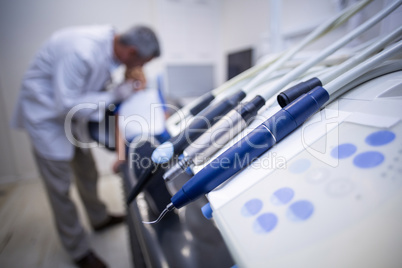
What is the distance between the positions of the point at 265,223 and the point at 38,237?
150 centimetres

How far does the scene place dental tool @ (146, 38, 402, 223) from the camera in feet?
0.76

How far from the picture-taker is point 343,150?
0.66 feet

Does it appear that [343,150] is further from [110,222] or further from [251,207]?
[110,222]

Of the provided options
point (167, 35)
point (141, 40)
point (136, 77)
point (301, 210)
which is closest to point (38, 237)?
point (136, 77)

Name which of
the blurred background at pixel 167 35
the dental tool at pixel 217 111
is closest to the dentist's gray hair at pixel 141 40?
the blurred background at pixel 167 35

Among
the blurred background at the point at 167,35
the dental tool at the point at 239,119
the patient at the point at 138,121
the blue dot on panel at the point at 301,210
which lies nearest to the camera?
the blue dot on panel at the point at 301,210

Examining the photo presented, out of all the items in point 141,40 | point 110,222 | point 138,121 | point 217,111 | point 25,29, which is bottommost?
point 110,222

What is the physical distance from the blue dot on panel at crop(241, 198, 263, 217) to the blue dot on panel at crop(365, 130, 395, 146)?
0.13 meters

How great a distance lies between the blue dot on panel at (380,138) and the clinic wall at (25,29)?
212 centimetres

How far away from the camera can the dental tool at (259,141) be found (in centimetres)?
23

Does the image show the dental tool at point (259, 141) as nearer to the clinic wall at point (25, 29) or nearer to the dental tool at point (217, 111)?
the dental tool at point (217, 111)

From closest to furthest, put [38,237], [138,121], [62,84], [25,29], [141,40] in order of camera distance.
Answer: [138,121]
[62,84]
[141,40]
[38,237]
[25,29]

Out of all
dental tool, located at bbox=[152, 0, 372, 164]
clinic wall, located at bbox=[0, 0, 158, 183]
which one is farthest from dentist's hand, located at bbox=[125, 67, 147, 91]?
clinic wall, located at bbox=[0, 0, 158, 183]

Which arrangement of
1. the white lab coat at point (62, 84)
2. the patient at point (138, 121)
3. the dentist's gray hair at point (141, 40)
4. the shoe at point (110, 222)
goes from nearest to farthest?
the patient at point (138, 121), the white lab coat at point (62, 84), the dentist's gray hair at point (141, 40), the shoe at point (110, 222)
